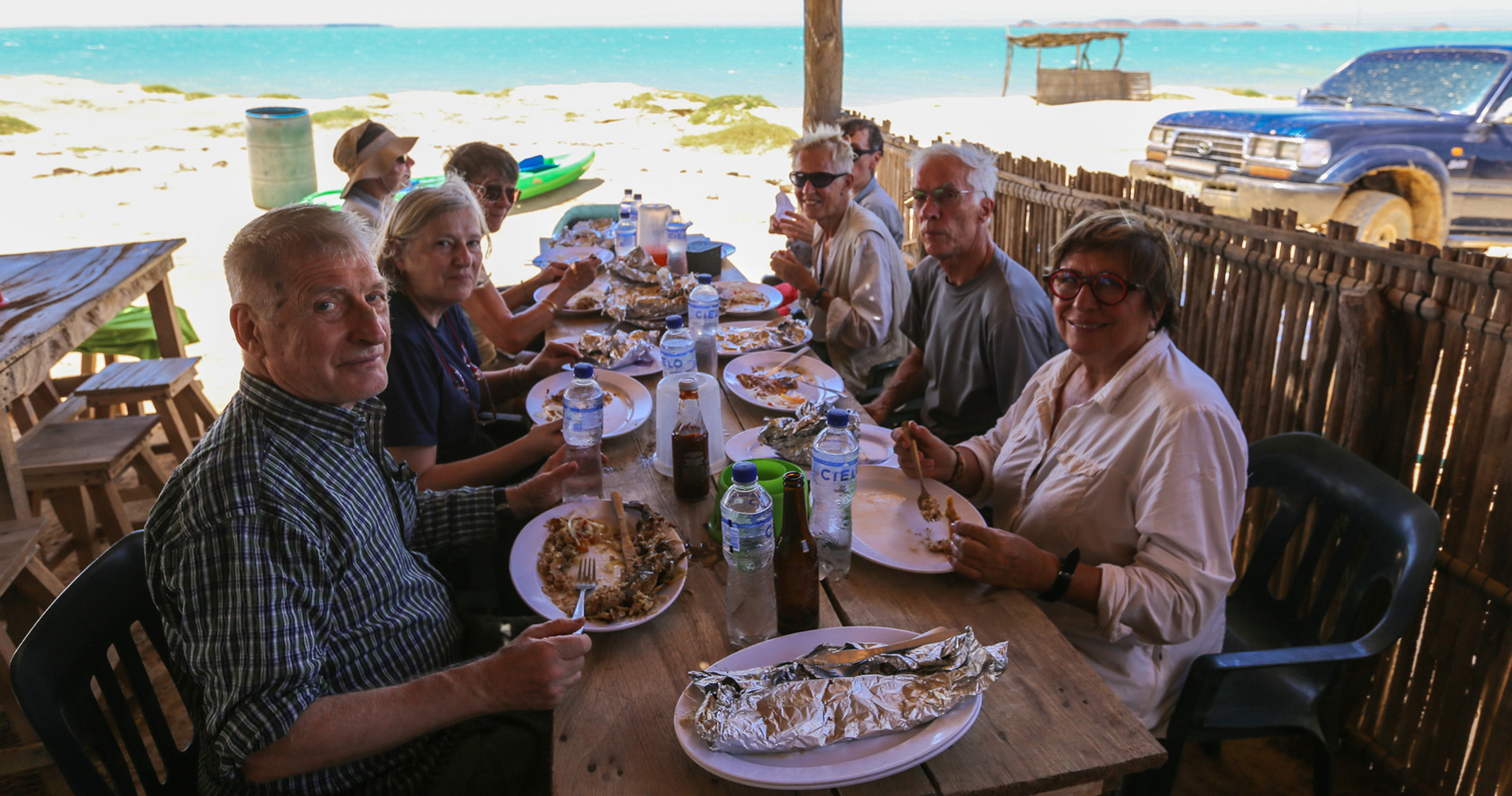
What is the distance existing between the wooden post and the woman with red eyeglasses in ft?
18.5

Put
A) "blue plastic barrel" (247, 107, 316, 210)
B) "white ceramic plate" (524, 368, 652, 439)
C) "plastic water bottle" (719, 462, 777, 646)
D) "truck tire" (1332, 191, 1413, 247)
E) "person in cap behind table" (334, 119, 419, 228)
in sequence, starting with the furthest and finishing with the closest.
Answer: "blue plastic barrel" (247, 107, 316, 210)
"truck tire" (1332, 191, 1413, 247)
"person in cap behind table" (334, 119, 419, 228)
"white ceramic plate" (524, 368, 652, 439)
"plastic water bottle" (719, 462, 777, 646)

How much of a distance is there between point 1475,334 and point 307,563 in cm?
317

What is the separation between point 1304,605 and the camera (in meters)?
3.04

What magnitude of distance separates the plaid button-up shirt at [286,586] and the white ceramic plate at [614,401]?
36.0 inches

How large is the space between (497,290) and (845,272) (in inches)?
70.9

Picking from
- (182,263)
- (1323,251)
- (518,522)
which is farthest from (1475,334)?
(182,263)

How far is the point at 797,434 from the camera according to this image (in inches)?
102

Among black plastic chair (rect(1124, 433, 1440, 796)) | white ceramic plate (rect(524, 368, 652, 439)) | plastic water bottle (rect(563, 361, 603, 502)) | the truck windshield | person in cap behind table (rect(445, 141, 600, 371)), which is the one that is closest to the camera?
black plastic chair (rect(1124, 433, 1440, 796))

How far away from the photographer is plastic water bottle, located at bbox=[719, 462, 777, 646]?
1.71 m

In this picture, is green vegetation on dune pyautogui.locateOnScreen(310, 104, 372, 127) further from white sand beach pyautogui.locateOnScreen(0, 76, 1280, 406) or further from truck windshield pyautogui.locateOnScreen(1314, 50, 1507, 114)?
truck windshield pyautogui.locateOnScreen(1314, 50, 1507, 114)

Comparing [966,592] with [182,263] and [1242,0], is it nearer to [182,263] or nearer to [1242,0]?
[182,263]

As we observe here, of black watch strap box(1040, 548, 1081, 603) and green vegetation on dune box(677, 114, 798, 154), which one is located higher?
green vegetation on dune box(677, 114, 798, 154)

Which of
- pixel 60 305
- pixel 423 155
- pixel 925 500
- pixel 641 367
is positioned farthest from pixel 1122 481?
pixel 423 155

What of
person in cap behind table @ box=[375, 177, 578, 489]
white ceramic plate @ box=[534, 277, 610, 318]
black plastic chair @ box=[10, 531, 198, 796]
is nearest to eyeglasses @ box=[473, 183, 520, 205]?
white ceramic plate @ box=[534, 277, 610, 318]
